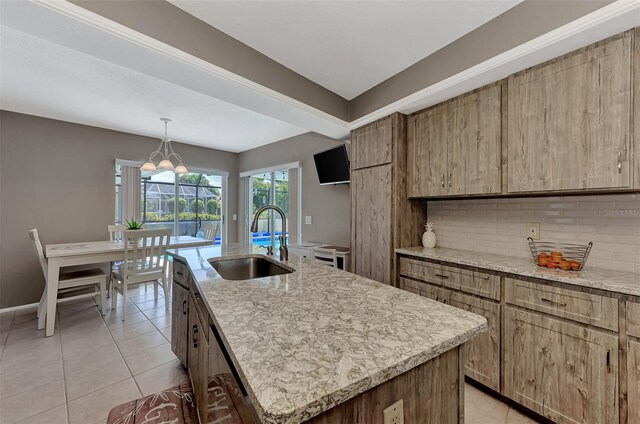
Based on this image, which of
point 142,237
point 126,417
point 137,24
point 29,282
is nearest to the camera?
point 137,24

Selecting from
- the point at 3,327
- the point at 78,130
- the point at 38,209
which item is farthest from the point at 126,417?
the point at 78,130

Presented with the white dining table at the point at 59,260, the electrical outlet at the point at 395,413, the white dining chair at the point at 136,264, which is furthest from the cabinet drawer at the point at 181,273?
the white dining table at the point at 59,260

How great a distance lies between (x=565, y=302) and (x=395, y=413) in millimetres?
1439

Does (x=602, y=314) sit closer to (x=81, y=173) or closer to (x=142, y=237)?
(x=142, y=237)

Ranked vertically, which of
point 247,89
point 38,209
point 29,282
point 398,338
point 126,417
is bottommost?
point 126,417

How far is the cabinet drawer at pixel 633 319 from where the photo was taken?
1278mm

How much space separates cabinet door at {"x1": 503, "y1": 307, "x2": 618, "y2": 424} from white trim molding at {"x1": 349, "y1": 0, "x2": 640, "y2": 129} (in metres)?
1.60

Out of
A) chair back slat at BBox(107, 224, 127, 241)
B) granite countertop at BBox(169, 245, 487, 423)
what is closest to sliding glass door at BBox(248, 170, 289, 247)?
chair back slat at BBox(107, 224, 127, 241)

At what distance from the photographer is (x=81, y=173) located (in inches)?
158

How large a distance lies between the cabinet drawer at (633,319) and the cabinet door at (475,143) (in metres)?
0.94

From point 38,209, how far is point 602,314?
5932 mm

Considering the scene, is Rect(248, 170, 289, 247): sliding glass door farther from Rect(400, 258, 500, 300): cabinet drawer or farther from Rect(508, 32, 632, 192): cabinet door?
Rect(508, 32, 632, 192): cabinet door

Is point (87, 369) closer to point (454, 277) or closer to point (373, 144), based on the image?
point (454, 277)

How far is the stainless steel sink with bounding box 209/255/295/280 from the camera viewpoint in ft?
6.57
